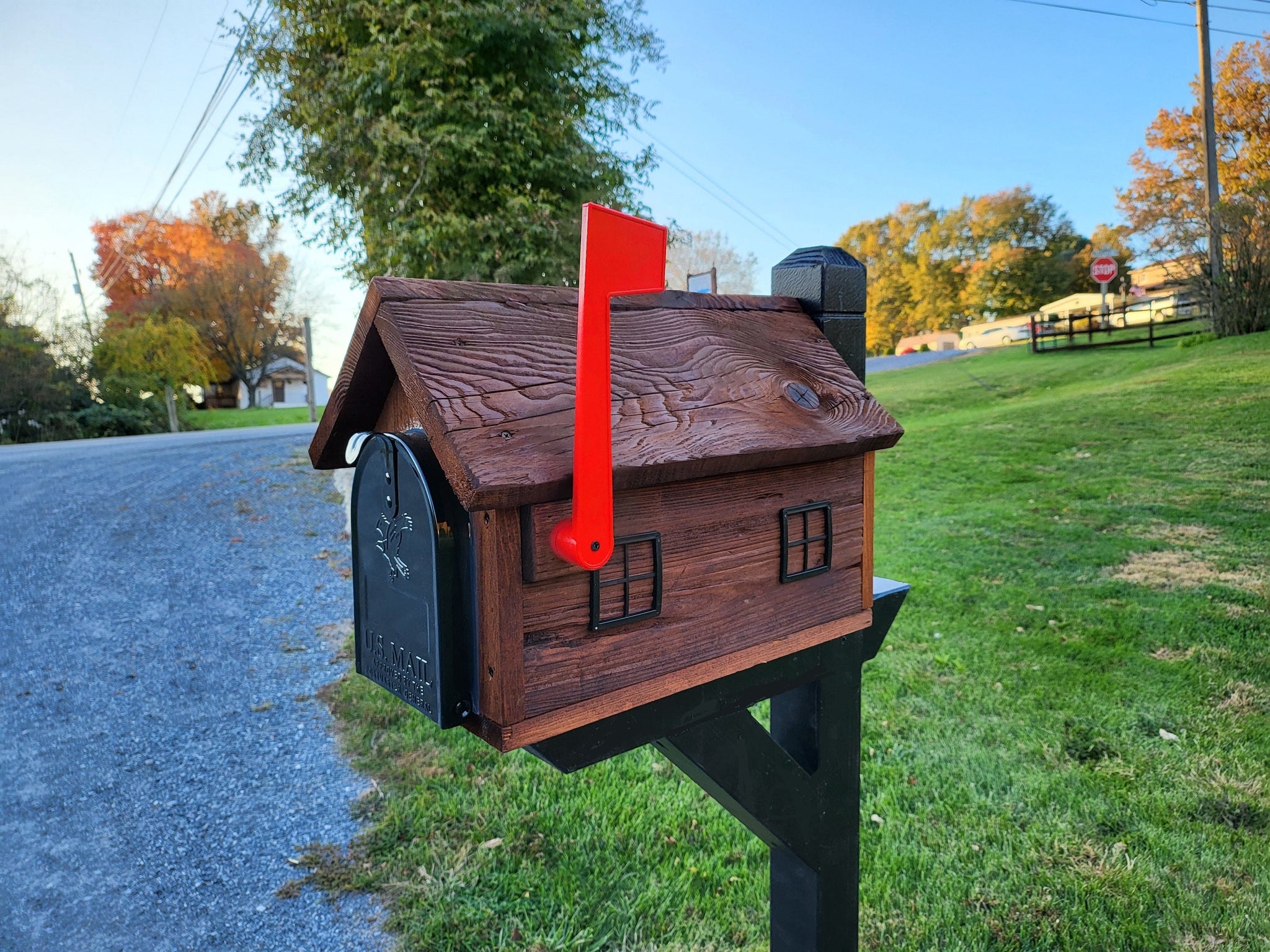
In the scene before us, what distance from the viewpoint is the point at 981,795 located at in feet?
9.21

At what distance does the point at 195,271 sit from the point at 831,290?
103ft

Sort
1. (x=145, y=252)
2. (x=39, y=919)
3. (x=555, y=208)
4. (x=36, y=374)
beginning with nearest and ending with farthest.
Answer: (x=39, y=919) → (x=555, y=208) → (x=36, y=374) → (x=145, y=252)

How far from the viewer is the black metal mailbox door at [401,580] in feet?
2.81

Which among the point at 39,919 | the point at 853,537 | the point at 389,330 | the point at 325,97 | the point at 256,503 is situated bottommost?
the point at 39,919

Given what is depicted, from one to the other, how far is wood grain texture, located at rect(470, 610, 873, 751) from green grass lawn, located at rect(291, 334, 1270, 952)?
4.76ft

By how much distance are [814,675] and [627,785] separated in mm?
1893

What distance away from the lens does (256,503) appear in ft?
26.3

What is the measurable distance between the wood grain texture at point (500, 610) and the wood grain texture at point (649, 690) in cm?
2

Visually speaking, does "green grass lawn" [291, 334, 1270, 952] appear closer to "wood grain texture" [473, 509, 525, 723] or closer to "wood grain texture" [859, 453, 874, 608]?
"wood grain texture" [859, 453, 874, 608]

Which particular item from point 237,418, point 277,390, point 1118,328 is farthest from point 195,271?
point 1118,328

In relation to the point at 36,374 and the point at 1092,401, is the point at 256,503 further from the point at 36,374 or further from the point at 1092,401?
the point at 36,374

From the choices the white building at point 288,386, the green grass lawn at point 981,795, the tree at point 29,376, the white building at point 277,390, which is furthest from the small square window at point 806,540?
the white building at point 288,386

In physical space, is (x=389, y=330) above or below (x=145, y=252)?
below

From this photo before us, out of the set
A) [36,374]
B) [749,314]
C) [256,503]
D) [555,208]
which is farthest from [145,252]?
[749,314]
